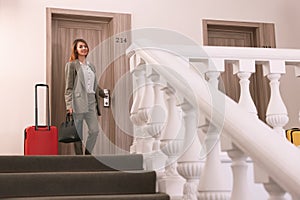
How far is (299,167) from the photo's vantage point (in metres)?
0.97

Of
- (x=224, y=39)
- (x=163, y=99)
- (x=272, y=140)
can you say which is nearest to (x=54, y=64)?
(x=224, y=39)

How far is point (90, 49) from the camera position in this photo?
532 cm

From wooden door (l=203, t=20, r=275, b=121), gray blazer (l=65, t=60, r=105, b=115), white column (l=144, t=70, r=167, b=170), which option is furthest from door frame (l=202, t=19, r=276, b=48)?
white column (l=144, t=70, r=167, b=170)

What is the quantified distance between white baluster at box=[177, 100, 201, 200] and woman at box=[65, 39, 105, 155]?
7.88ft

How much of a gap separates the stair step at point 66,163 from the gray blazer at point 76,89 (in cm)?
151

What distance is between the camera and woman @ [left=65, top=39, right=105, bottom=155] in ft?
13.9

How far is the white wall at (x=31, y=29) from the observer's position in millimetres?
4906

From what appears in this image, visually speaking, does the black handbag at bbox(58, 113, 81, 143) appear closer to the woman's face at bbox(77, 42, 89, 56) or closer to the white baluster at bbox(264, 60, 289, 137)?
the woman's face at bbox(77, 42, 89, 56)

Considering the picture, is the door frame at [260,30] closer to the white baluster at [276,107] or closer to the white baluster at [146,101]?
the white baluster at [146,101]

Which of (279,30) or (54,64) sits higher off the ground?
(279,30)

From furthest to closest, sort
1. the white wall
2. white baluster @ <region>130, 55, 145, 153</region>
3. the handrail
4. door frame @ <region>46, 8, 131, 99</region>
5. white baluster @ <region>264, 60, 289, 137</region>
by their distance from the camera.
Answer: door frame @ <region>46, 8, 131, 99</region> < the white wall < white baluster @ <region>130, 55, 145, 153</region> < white baluster @ <region>264, 60, 289, 137</region> < the handrail

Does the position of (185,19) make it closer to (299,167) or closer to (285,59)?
(285,59)

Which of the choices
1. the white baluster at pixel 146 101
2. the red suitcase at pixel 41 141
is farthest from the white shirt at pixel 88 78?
the white baluster at pixel 146 101

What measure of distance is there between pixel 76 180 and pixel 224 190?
3.83 feet
